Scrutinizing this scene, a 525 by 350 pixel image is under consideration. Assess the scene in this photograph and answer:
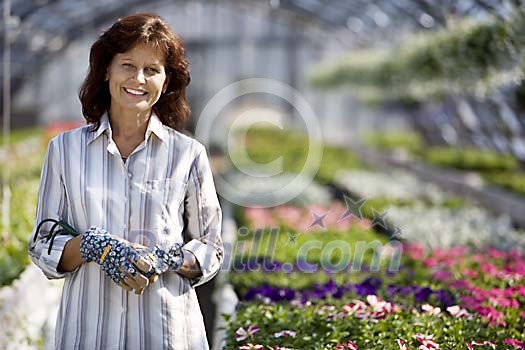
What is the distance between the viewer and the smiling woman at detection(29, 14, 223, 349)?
1740 mm

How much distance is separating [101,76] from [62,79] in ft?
53.8

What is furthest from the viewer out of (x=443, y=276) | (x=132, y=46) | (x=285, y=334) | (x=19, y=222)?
(x=19, y=222)

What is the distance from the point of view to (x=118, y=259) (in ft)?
5.35

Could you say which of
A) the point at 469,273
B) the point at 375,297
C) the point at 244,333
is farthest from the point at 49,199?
the point at 469,273

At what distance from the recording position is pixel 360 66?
11492 millimetres

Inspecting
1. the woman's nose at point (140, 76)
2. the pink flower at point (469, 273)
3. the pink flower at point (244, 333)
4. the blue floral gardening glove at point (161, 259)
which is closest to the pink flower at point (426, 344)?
the pink flower at point (244, 333)

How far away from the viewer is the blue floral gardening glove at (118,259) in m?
1.63

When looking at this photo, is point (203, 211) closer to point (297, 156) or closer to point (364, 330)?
point (364, 330)

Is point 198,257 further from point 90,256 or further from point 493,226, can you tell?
point 493,226

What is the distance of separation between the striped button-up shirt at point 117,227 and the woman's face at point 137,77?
6cm

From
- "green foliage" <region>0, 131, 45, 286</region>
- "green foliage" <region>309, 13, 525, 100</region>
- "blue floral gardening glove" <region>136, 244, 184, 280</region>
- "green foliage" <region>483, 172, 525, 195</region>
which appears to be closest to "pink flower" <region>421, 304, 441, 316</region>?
Answer: "blue floral gardening glove" <region>136, 244, 184, 280</region>

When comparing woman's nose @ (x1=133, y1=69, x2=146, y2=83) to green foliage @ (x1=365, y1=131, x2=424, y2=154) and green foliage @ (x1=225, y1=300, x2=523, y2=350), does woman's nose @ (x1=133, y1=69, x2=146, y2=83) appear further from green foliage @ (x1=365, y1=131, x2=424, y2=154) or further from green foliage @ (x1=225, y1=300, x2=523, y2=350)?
green foliage @ (x1=365, y1=131, x2=424, y2=154)

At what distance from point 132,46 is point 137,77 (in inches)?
2.7

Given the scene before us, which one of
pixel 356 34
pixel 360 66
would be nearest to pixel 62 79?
pixel 356 34
